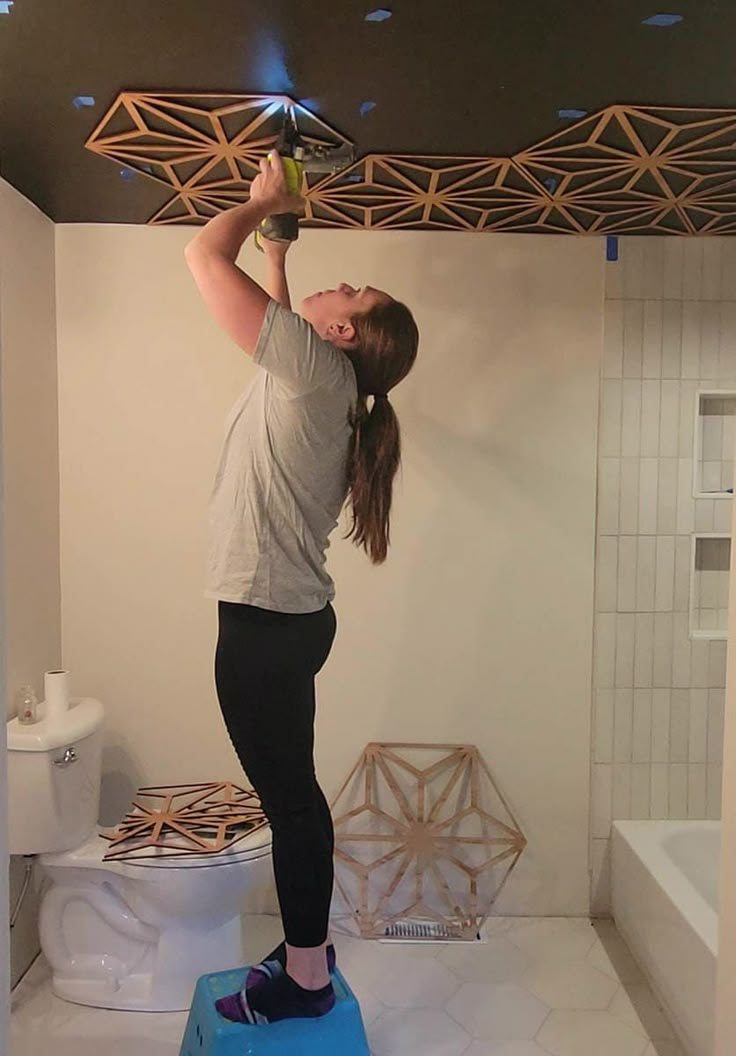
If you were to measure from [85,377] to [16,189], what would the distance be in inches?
19.0

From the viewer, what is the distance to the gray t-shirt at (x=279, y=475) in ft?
6.14

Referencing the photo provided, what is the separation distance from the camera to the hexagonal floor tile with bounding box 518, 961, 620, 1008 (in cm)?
232

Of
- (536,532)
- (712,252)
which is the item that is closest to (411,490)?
(536,532)

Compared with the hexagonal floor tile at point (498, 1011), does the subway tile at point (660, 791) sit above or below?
above

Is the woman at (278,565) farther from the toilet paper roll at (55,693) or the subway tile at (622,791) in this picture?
the subway tile at (622,791)

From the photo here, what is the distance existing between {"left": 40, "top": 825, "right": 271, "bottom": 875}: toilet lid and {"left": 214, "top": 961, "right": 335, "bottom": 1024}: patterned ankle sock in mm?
299

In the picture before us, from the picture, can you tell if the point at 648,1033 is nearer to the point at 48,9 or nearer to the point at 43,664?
the point at 43,664

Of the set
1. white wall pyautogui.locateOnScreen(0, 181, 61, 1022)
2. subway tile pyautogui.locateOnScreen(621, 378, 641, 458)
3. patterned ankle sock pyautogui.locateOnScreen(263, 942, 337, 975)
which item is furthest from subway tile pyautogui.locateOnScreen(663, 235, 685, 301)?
patterned ankle sock pyautogui.locateOnScreen(263, 942, 337, 975)

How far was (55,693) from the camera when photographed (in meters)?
2.33

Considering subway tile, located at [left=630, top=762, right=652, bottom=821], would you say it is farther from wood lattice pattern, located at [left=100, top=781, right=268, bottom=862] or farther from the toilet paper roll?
the toilet paper roll

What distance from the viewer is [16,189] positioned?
7.38 feet

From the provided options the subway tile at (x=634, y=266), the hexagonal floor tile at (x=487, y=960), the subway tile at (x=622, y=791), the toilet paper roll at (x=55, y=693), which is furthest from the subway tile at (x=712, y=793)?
the toilet paper roll at (x=55, y=693)

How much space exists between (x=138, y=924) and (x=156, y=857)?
0.26m

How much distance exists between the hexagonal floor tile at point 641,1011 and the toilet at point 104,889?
3.05 ft
